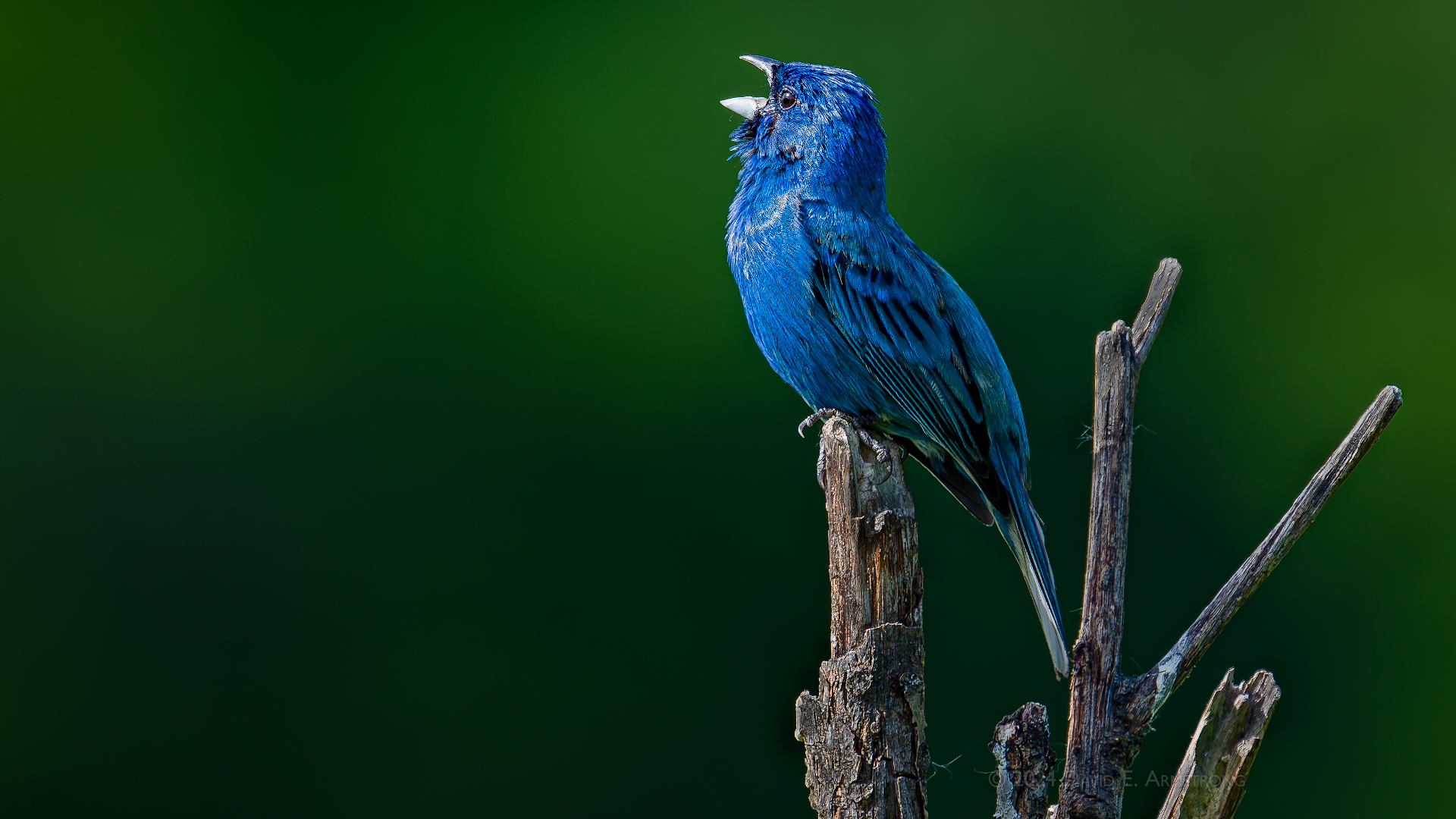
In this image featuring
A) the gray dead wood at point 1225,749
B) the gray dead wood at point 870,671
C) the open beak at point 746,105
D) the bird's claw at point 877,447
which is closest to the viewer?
the gray dead wood at point 1225,749

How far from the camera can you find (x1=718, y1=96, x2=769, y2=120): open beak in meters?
3.52

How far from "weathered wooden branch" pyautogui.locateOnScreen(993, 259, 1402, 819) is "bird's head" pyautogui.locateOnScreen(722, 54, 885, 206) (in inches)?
54.1

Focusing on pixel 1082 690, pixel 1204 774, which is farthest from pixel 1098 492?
pixel 1204 774

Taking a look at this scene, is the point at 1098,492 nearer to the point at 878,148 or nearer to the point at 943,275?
the point at 943,275

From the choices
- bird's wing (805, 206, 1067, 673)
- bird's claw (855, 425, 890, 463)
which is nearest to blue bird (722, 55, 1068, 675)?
bird's wing (805, 206, 1067, 673)

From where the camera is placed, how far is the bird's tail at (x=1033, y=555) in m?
2.74

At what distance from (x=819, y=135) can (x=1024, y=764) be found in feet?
6.62

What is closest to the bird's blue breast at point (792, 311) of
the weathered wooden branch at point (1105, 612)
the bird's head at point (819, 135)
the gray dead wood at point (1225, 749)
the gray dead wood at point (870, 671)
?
the bird's head at point (819, 135)

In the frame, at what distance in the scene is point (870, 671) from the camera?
7.12 feet

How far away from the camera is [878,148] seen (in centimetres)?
338

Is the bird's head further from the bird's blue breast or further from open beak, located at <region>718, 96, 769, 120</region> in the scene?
the bird's blue breast

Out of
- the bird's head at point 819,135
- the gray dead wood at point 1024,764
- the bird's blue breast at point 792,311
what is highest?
the bird's head at point 819,135

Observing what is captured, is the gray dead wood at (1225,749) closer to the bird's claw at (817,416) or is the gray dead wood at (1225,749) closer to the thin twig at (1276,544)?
the thin twig at (1276,544)

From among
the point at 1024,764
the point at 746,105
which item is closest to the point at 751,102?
the point at 746,105
